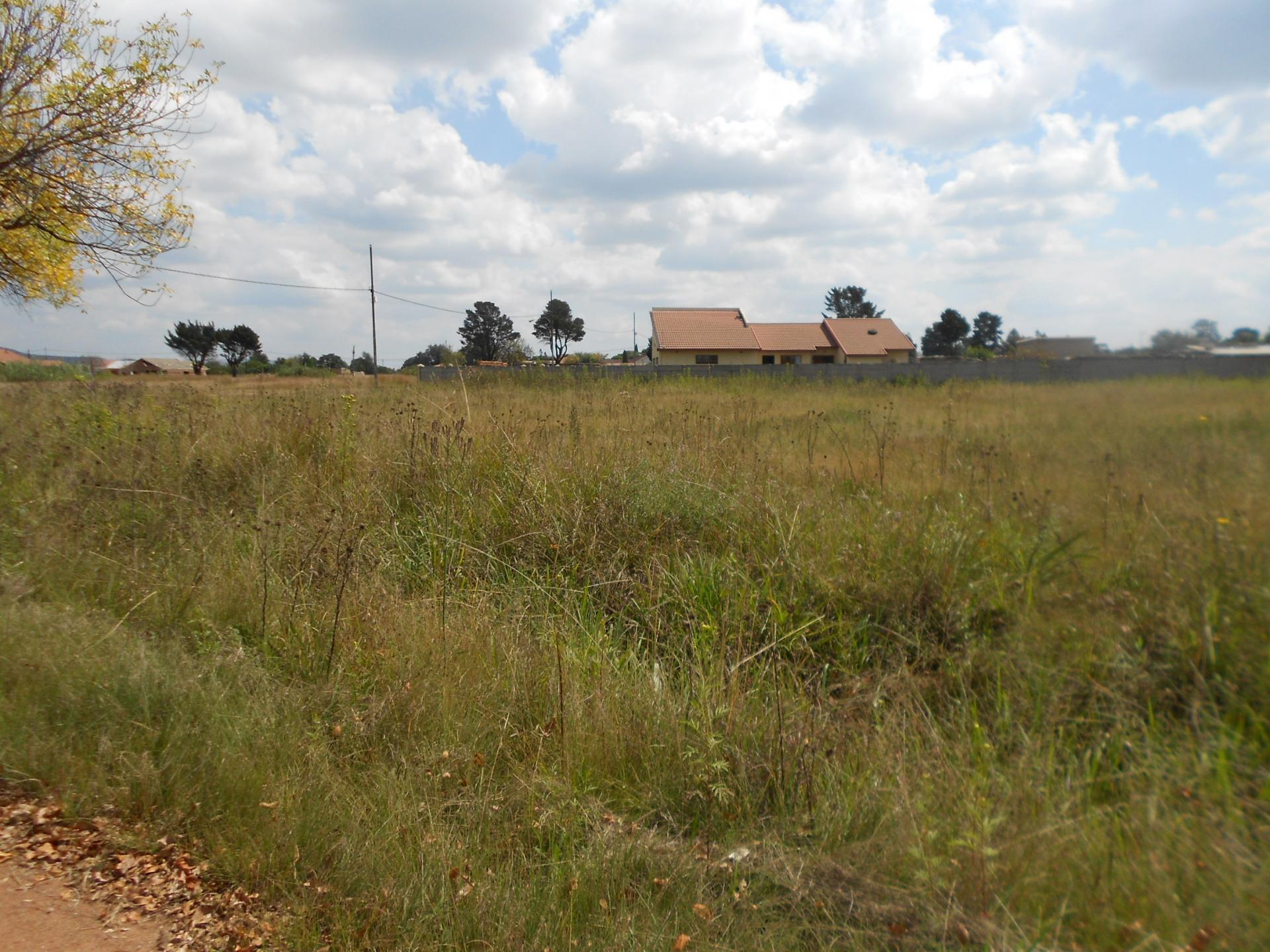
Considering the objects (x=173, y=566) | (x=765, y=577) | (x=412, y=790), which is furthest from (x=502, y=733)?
(x=173, y=566)

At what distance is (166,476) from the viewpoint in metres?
7.06

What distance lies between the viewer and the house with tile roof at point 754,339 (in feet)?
140

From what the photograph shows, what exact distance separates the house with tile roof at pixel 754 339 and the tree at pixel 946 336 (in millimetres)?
8371

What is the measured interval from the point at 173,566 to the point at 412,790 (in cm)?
312

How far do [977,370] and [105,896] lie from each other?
561 inches

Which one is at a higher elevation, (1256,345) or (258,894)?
(1256,345)

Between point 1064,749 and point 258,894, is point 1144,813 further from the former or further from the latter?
point 258,894

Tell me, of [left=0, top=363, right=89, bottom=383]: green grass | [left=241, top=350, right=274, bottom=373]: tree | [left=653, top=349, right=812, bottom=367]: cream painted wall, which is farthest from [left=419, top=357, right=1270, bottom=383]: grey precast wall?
[left=653, top=349, right=812, bottom=367]: cream painted wall

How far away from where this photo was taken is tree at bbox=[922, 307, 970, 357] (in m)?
51.2

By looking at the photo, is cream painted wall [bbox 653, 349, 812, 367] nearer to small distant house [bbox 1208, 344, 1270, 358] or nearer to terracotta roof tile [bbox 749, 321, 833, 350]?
terracotta roof tile [bbox 749, 321, 833, 350]

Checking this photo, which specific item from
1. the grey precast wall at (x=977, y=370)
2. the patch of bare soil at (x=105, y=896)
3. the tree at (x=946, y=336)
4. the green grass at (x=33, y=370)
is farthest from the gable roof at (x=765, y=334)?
the patch of bare soil at (x=105, y=896)

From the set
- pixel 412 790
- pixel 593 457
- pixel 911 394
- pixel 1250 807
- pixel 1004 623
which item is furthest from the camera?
pixel 911 394

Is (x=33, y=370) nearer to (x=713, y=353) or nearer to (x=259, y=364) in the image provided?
(x=259, y=364)

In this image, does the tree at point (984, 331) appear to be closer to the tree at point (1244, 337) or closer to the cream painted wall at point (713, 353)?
the cream painted wall at point (713, 353)
